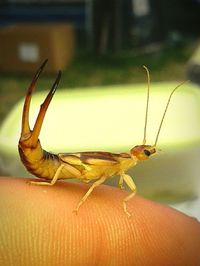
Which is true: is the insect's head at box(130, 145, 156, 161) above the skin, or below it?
above

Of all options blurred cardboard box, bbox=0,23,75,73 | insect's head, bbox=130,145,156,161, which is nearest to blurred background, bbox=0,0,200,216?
blurred cardboard box, bbox=0,23,75,73

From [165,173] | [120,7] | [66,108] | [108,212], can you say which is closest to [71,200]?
[108,212]

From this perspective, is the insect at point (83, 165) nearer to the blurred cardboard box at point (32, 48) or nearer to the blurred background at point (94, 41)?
the blurred background at point (94, 41)

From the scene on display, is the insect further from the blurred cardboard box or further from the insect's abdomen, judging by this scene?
the blurred cardboard box

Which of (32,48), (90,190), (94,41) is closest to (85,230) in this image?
(90,190)

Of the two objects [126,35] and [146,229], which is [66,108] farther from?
[126,35]

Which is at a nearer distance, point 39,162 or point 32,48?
point 39,162

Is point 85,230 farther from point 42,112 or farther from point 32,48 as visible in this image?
point 32,48

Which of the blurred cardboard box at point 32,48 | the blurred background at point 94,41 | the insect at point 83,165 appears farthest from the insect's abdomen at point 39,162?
the blurred cardboard box at point 32,48
